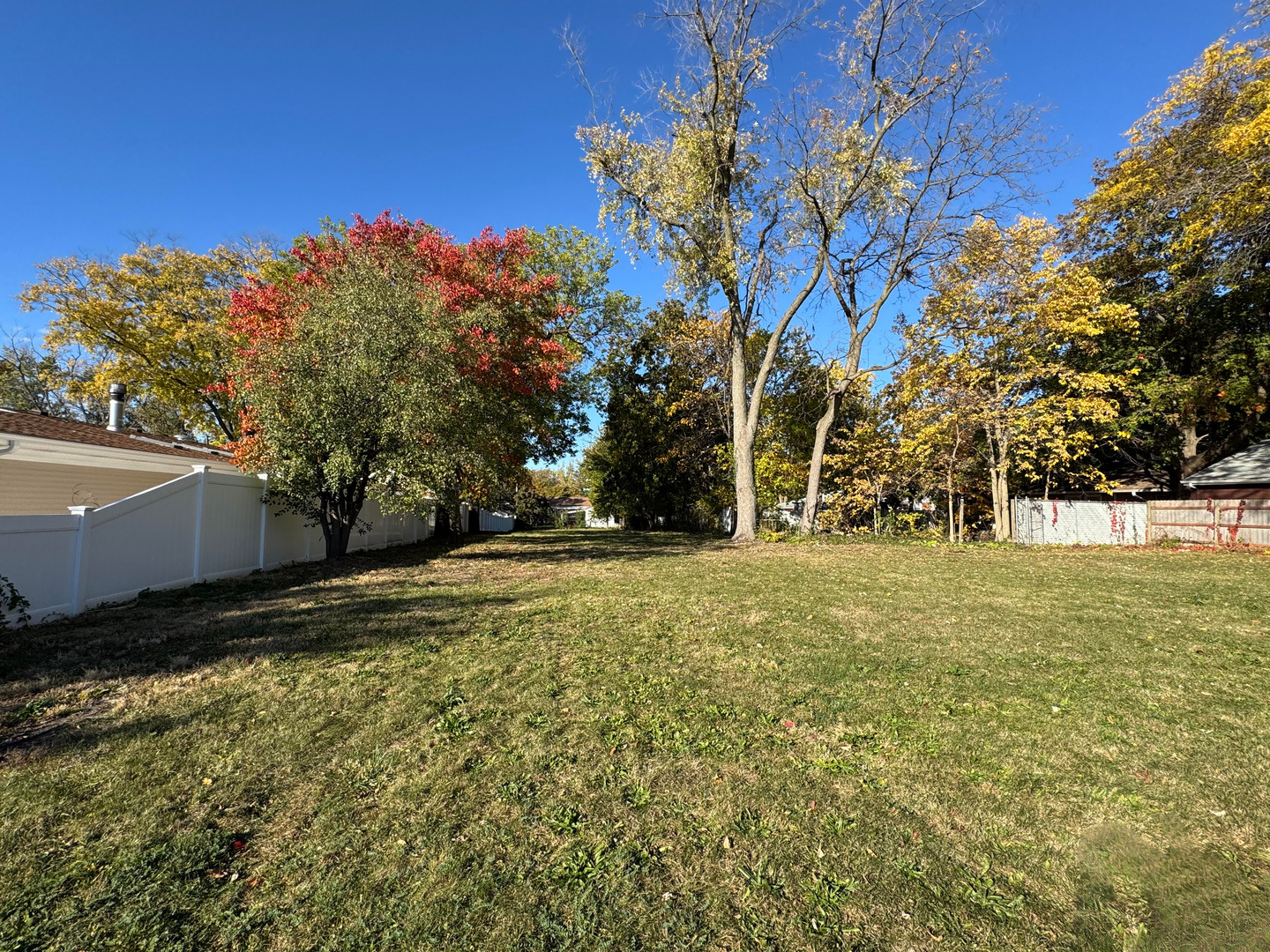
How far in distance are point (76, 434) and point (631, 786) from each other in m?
14.6

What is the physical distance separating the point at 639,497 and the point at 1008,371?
655 inches

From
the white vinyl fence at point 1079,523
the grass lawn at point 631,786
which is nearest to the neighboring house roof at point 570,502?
the white vinyl fence at point 1079,523

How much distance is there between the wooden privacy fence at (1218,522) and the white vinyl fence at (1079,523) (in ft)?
2.99

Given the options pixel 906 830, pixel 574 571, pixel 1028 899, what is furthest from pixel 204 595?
pixel 1028 899

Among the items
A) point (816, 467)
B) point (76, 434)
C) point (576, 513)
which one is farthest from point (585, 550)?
point (576, 513)

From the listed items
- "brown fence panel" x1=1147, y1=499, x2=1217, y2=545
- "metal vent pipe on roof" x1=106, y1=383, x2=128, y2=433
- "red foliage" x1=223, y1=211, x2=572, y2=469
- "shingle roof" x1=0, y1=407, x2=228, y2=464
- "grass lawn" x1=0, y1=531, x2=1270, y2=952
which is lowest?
"grass lawn" x1=0, y1=531, x2=1270, y2=952

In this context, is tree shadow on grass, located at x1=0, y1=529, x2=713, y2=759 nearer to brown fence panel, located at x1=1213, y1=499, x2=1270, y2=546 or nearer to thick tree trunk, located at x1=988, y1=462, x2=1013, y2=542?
thick tree trunk, located at x1=988, y1=462, x2=1013, y2=542

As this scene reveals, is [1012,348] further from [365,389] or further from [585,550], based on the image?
[365,389]

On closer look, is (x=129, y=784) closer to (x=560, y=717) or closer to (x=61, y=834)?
(x=61, y=834)

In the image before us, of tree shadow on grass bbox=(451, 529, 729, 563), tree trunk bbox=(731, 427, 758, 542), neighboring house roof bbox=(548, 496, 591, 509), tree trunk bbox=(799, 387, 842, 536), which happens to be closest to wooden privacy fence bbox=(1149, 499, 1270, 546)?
tree trunk bbox=(799, 387, 842, 536)

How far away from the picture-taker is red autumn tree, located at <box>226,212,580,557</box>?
953cm

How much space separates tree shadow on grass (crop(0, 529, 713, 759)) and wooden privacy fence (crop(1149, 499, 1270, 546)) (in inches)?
679

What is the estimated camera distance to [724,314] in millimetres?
23469

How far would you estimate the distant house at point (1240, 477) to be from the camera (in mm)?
15016
